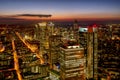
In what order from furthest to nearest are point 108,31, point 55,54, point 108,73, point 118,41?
point 108,31, point 118,41, point 55,54, point 108,73

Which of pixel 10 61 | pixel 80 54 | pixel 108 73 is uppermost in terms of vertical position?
pixel 80 54

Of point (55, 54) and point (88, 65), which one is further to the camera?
point (55, 54)

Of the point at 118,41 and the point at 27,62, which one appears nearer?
the point at 27,62

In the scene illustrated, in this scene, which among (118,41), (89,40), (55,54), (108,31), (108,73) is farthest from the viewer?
(108,31)

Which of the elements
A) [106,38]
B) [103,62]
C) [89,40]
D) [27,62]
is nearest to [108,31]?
[106,38]

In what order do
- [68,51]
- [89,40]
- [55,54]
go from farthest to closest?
[55,54]
[89,40]
[68,51]

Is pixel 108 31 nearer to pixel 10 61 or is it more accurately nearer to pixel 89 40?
pixel 89 40

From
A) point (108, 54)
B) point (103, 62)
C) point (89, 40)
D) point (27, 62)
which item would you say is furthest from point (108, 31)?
point (27, 62)

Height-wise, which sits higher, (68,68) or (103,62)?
(68,68)

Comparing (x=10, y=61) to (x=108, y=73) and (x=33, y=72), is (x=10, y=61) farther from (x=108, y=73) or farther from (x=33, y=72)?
(x=108, y=73)
